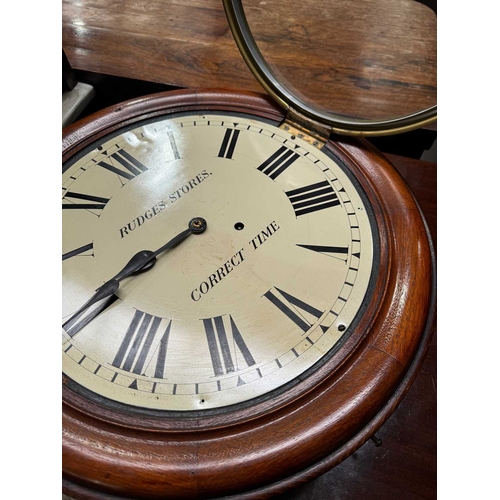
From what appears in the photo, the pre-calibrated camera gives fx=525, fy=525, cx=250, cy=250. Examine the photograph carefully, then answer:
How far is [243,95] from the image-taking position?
0.95 meters

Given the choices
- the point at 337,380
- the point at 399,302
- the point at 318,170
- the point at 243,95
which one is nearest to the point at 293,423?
the point at 337,380

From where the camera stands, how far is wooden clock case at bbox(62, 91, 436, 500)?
0.57 meters

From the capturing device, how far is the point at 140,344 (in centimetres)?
68

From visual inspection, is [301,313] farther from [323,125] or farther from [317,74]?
[317,74]

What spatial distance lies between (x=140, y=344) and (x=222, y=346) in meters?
0.11

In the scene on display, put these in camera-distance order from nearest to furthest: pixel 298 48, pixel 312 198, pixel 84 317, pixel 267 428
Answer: pixel 267 428 < pixel 84 317 < pixel 312 198 < pixel 298 48

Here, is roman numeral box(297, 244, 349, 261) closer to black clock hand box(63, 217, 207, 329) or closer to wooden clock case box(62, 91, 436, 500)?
wooden clock case box(62, 91, 436, 500)

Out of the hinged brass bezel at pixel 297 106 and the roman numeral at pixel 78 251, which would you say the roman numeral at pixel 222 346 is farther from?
the hinged brass bezel at pixel 297 106

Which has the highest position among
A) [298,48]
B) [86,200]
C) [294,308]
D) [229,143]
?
[298,48]

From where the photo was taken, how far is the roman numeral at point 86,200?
820 millimetres

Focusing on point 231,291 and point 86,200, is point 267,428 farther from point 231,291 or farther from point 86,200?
point 86,200

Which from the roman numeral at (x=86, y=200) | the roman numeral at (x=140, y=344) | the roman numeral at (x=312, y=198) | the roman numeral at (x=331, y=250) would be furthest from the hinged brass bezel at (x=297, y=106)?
the roman numeral at (x=140, y=344)

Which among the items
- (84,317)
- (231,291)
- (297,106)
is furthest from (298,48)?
(84,317)

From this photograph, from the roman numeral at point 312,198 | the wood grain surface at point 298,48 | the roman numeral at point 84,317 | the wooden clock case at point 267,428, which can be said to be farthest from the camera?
the wood grain surface at point 298,48
